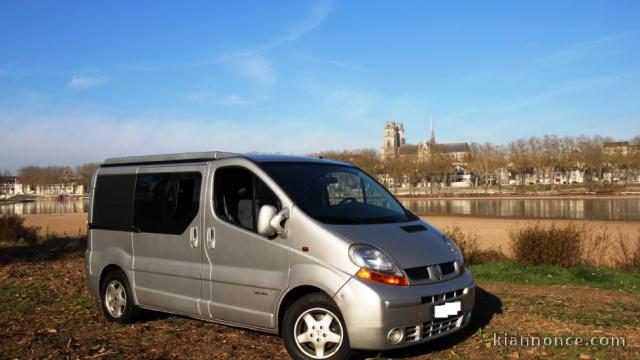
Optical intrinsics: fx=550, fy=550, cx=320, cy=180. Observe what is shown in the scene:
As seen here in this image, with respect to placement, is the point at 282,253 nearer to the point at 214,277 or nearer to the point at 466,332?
the point at 214,277

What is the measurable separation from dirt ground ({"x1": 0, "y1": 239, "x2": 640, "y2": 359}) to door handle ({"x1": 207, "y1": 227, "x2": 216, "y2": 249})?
106 centimetres

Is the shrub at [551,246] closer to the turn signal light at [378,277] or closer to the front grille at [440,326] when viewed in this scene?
the front grille at [440,326]

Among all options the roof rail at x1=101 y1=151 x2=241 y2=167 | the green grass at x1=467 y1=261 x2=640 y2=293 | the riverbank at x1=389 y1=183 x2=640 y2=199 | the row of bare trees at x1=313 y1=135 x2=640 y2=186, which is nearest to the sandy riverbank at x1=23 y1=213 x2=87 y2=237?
the roof rail at x1=101 y1=151 x2=241 y2=167

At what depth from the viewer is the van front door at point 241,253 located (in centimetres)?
532

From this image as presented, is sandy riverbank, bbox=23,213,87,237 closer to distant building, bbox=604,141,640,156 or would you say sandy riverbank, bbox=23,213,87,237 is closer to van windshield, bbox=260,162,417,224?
van windshield, bbox=260,162,417,224

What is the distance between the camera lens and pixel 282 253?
17.3ft

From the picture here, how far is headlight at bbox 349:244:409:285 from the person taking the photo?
4758 millimetres

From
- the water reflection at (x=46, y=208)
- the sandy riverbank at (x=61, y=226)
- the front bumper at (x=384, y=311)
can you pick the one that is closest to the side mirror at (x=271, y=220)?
the front bumper at (x=384, y=311)

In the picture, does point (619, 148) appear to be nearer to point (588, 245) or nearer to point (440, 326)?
point (588, 245)

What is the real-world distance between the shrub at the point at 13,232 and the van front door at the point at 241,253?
1575 cm

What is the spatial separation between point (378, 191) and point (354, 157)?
127 m

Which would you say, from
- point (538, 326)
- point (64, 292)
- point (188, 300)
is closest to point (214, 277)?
point (188, 300)

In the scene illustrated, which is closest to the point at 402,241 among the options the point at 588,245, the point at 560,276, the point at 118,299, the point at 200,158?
the point at 200,158

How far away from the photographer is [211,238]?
585cm
